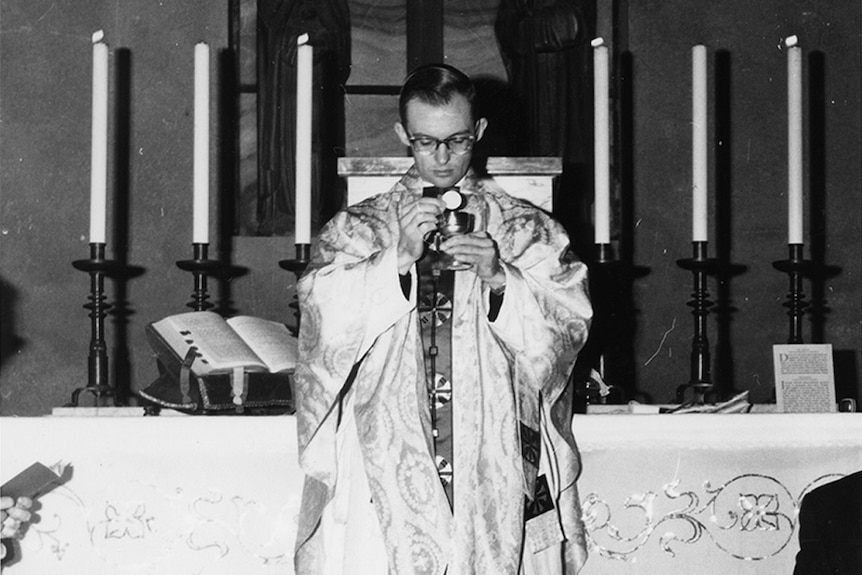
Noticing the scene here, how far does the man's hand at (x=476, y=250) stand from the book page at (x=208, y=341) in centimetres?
72

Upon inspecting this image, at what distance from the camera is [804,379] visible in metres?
3.30

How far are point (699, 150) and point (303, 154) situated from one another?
1061 millimetres

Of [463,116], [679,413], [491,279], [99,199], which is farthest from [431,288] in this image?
[99,199]

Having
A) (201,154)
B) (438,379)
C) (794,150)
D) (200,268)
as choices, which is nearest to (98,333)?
(200,268)

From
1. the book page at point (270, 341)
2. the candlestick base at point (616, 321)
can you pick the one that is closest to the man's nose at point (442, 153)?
the book page at point (270, 341)

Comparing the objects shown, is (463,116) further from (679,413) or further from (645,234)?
(645,234)

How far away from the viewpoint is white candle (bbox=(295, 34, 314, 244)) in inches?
134

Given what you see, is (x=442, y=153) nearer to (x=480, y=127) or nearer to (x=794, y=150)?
(x=480, y=127)

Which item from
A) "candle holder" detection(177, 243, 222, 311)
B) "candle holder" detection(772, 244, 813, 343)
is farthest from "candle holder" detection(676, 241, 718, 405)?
"candle holder" detection(177, 243, 222, 311)

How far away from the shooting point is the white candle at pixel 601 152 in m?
3.42

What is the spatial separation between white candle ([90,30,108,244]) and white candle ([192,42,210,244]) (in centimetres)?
23

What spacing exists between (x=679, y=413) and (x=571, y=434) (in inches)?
12.1

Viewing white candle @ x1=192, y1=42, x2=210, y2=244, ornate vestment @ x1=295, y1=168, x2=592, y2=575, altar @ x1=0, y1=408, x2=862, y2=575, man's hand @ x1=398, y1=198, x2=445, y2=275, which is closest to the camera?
man's hand @ x1=398, y1=198, x2=445, y2=275

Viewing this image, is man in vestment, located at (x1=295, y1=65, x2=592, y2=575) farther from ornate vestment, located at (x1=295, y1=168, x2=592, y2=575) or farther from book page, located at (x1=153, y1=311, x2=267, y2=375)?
book page, located at (x1=153, y1=311, x2=267, y2=375)
